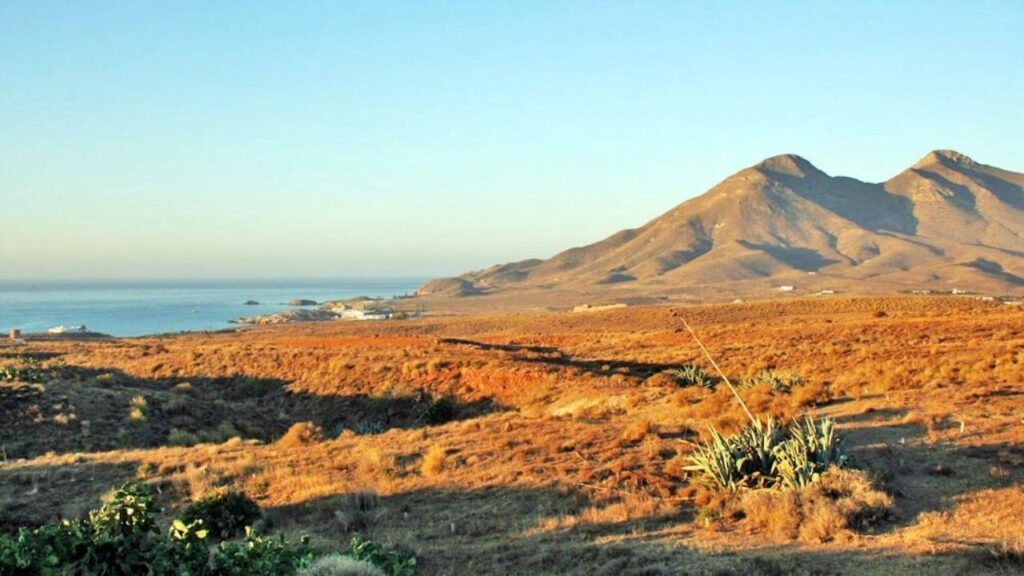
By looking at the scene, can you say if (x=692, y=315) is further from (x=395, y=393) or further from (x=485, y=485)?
(x=485, y=485)

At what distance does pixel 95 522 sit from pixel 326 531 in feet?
13.5

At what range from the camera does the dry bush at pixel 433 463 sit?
13523 mm

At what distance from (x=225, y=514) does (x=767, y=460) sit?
786cm

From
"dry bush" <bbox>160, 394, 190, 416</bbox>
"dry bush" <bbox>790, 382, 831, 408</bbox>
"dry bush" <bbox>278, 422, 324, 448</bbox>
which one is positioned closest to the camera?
"dry bush" <bbox>790, 382, 831, 408</bbox>

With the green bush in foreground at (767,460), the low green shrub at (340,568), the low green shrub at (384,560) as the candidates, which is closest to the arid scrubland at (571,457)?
the green bush in foreground at (767,460)

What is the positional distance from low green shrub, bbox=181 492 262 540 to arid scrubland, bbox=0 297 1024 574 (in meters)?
0.39

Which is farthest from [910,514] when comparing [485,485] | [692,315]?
[692,315]

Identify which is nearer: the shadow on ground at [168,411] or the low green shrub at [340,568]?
the low green shrub at [340,568]

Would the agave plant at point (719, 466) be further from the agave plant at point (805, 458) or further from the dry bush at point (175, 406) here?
the dry bush at point (175, 406)

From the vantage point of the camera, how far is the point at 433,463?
44.7 ft

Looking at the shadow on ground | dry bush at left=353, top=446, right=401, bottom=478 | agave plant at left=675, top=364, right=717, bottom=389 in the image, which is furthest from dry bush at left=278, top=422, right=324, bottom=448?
agave plant at left=675, top=364, right=717, bottom=389

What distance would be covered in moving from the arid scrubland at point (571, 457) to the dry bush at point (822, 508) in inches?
1.1

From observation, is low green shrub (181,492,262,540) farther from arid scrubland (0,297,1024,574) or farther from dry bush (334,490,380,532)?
dry bush (334,490,380,532)

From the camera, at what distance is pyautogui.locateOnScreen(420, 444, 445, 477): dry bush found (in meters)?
13.5
